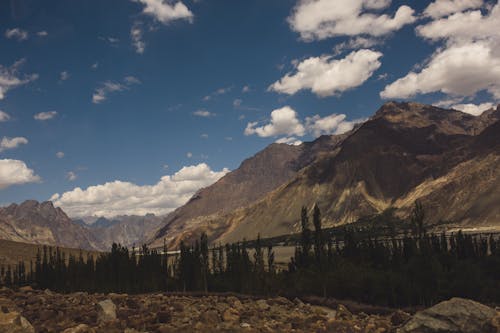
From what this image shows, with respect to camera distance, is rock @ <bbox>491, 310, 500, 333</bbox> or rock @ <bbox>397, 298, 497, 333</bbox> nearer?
rock @ <bbox>491, 310, 500, 333</bbox>

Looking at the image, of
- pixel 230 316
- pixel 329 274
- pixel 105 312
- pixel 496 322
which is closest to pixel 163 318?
pixel 105 312

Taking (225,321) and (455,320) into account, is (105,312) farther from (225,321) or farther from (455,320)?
(455,320)

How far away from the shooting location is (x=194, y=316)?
32.4 meters

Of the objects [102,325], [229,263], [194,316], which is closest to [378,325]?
[194,316]

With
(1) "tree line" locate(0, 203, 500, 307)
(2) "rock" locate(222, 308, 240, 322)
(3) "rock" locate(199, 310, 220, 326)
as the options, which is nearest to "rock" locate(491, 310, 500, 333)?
(2) "rock" locate(222, 308, 240, 322)

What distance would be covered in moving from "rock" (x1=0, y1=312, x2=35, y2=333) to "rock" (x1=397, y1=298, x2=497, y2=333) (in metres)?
21.0

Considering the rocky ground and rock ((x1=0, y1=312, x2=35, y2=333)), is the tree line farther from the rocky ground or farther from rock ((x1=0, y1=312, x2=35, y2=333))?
rock ((x1=0, y1=312, x2=35, y2=333))

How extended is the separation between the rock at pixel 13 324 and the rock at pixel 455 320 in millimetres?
21002

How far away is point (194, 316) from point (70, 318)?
871 cm

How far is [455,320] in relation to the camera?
24.5 metres

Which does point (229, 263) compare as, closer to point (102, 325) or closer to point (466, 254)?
point (466, 254)

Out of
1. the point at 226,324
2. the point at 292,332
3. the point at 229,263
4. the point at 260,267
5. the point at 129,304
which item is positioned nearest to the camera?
the point at 292,332

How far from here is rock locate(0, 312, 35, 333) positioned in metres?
23.6

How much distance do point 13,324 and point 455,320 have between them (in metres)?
24.5
